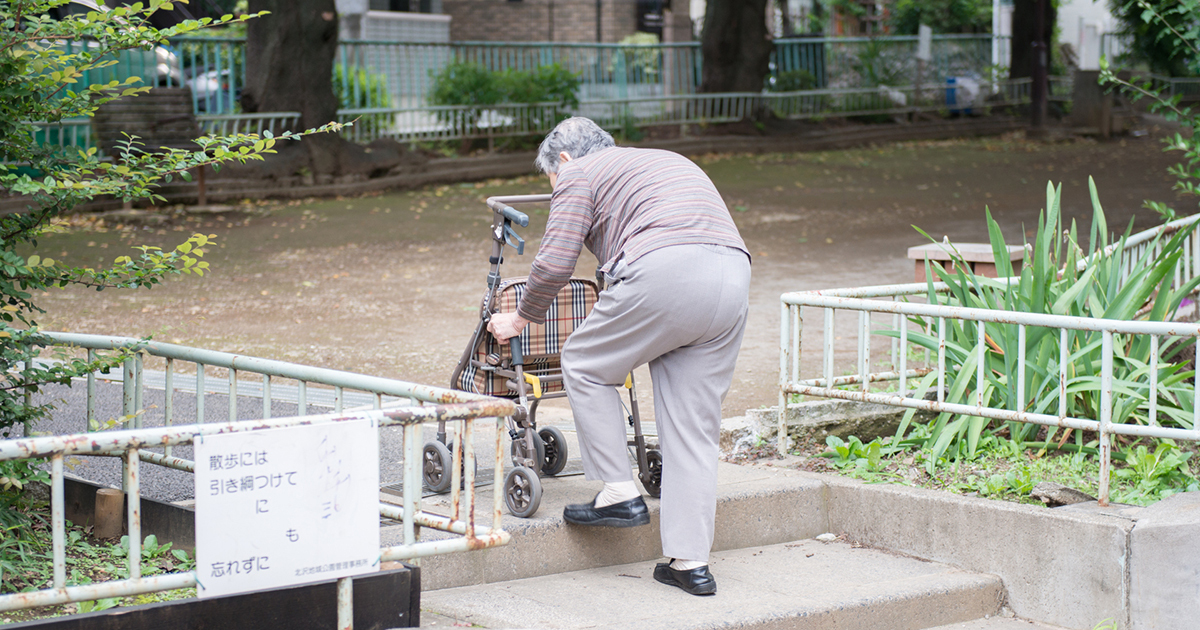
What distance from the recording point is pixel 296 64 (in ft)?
50.2

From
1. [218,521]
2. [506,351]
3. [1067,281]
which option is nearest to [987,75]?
[1067,281]

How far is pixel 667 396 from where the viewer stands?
12.4 feet

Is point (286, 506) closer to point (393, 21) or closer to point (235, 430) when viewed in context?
point (235, 430)

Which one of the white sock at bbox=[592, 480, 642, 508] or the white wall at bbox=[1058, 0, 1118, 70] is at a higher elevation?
the white wall at bbox=[1058, 0, 1118, 70]

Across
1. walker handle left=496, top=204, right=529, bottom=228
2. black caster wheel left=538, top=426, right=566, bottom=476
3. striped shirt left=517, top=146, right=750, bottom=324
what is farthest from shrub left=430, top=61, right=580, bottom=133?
striped shirt left=517, top=146, right=750, bottom=324

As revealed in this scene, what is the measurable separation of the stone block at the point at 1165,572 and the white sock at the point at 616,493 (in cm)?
174

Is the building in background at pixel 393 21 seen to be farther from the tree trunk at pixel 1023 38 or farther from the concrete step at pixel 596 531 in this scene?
the concrete step at pixel 596 531

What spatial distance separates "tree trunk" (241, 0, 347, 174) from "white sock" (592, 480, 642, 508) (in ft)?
40.1

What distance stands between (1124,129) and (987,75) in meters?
3.54

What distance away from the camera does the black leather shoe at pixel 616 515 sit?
3.89m

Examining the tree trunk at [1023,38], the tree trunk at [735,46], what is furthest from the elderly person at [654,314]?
the tree trunk at [1023,38]

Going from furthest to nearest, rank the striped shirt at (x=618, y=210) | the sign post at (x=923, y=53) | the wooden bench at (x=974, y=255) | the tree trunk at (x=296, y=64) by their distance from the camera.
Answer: the sign post at (x=923, y=53) < the tree trunk at (x=296, y=64) < the wooden bench at (x=974, y=255) < the striped shirt at (x=618, y=210)

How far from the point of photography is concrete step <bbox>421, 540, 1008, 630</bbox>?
3.53 metres

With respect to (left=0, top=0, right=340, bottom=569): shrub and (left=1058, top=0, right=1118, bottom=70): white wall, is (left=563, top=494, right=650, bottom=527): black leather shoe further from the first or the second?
(left=1058, top=0, right=1118, bottom=70): white wall
